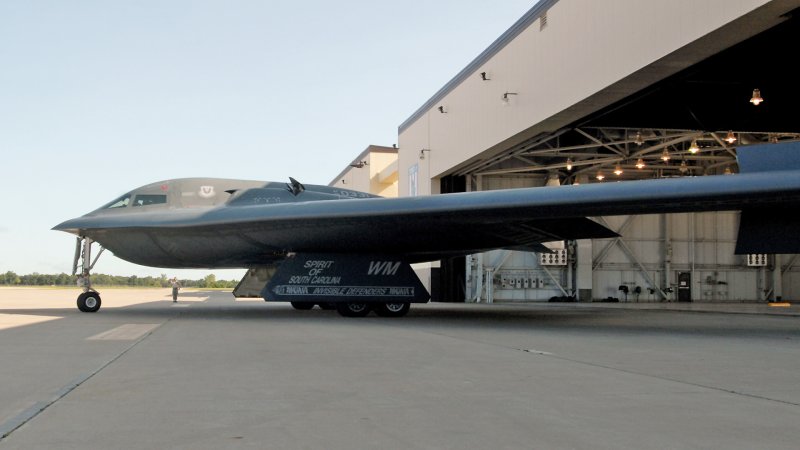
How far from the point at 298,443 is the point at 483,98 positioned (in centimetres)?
2215

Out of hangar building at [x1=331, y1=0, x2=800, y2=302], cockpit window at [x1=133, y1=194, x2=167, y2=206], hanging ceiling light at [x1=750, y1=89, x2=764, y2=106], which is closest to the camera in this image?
hangar building at [x1=331, y1=0, x2=800, y2=302]

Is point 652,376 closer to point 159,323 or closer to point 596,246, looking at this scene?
point 159,323

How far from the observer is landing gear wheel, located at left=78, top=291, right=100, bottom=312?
16516 mm

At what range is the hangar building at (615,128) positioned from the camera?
15.8 meters

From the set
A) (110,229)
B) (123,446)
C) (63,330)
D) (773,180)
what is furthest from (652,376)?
(110,229)

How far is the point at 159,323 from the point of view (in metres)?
13.6

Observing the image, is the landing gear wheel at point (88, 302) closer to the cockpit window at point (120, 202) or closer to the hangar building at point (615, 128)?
the cockpit window at point (120, 202)

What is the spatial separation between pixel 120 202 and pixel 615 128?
55.6 feet

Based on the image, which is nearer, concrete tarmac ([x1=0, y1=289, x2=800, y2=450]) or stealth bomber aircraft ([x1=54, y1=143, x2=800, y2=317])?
concrete tarmac ([x1=0, y1=289, x2=800, y2=450])

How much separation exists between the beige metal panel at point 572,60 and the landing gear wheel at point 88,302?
41.1 ft

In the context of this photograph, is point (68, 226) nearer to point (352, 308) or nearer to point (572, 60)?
point (352, 308)

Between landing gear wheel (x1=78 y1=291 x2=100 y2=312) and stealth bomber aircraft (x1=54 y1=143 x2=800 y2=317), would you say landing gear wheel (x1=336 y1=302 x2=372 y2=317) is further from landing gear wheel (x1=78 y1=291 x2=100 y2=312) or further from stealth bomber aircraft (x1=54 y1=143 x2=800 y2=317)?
landing gear wheel (x1=78 y1=291 x2=100 y2=312)

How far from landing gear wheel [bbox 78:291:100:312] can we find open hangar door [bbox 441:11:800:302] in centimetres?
1447

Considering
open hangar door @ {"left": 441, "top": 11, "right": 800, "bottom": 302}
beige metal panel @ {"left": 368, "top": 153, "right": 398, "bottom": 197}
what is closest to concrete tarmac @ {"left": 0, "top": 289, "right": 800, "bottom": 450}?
open hangar door @ {"left": 441, "top": 11, "right": 800, "bottom": 302}
